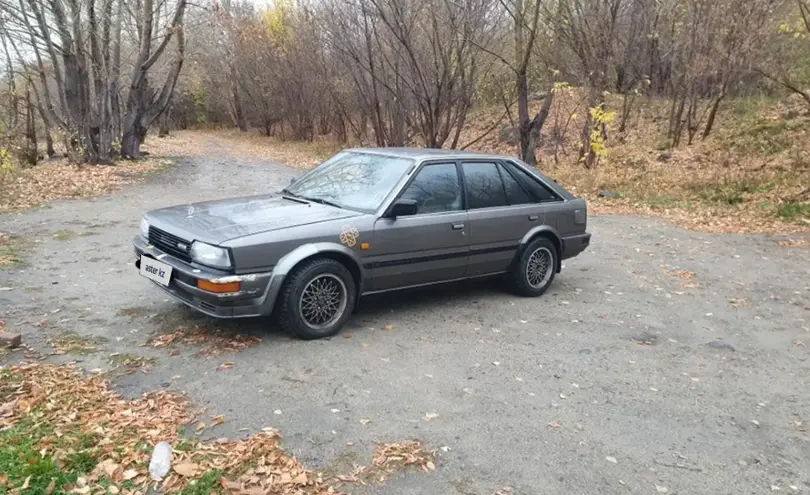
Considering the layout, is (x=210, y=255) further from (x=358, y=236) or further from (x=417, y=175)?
(x=417, y=175)

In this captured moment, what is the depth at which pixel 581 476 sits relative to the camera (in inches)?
134

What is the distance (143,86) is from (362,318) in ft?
58.9

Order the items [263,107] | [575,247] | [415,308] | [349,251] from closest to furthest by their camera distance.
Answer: [349,251] < [415,308] < [575,247] < [263,107]

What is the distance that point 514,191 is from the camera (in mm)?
6543

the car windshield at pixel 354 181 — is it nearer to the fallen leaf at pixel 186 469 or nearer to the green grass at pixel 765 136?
the fallen leaf at pixel 186 469

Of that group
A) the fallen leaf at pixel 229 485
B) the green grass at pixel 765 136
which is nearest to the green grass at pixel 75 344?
the fallen leaf at pixel 229 485

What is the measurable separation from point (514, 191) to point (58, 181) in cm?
1165

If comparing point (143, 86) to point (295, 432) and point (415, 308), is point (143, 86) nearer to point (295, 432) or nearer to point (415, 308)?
point (415, 308)

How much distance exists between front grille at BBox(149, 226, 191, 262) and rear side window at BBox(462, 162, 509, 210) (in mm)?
2627

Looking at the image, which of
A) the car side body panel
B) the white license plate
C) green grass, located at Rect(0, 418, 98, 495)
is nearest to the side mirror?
the car side body panel

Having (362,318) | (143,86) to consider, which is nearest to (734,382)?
(362,318)

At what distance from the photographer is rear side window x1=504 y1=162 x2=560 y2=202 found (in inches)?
262

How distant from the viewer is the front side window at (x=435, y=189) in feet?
18.9

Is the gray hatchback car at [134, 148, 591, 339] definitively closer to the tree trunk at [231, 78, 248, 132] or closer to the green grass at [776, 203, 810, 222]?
the green grass at [776, 203, 810, 222]
